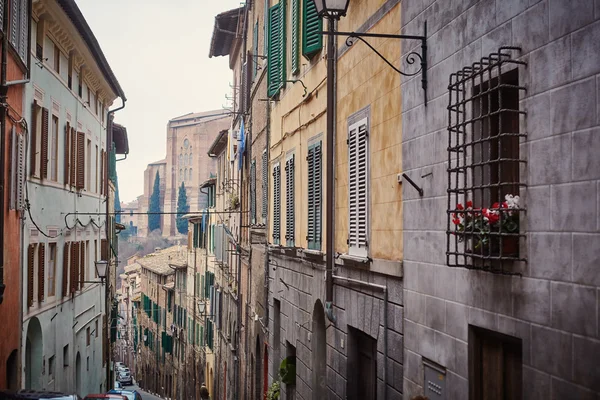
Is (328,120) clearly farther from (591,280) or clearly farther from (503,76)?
(591,280)

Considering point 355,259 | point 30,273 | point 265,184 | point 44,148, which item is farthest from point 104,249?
point 355,259

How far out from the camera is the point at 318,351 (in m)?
13.2

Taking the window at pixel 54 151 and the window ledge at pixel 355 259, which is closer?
the window ledge at pixel 355 259

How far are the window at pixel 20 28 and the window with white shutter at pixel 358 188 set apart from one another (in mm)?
7436

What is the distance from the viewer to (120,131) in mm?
38500

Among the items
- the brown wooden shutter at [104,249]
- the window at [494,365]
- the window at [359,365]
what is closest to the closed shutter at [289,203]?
the window at [359,365]

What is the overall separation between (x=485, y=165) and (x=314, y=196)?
6703 millimetres

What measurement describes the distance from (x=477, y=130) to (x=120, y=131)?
109ft

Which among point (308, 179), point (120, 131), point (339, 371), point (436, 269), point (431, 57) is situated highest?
point (120, 131)

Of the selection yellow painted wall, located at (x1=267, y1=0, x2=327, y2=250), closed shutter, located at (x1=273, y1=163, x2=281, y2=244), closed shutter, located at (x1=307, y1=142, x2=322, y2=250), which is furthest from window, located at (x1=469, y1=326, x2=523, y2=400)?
Answer: closed shutter, located at (x1=273, y1=163, x2=281, y2=244)

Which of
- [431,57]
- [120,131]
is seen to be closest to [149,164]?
[120,131]

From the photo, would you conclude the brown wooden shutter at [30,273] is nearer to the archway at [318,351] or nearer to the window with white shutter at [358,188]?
the archway at [318,351]

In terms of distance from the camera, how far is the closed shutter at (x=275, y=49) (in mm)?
16594

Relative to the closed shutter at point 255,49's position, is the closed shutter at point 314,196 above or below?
below
